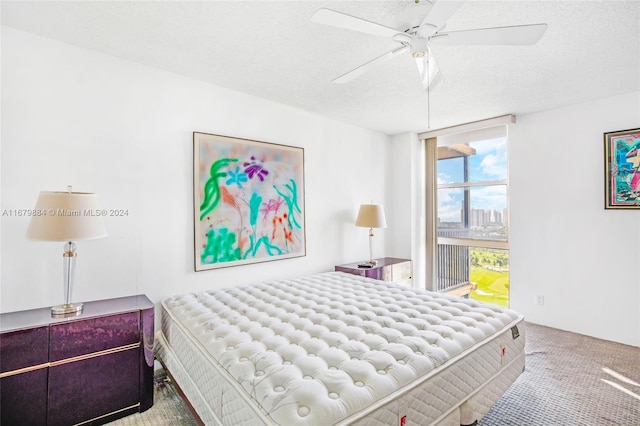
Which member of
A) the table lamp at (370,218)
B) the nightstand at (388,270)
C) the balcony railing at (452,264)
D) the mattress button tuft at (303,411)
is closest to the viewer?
the mattress button tuft at (303,411)

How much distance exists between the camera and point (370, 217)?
397 cm

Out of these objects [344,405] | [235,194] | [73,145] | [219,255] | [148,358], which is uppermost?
[73,145]

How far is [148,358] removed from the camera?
82.4 inches

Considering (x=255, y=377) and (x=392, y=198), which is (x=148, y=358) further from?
(x=392, y=198)

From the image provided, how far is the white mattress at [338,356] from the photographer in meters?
1.23

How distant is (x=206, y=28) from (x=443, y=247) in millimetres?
4070

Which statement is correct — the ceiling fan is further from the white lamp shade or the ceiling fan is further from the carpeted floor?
the carpeted floor

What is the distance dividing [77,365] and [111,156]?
1.42 m

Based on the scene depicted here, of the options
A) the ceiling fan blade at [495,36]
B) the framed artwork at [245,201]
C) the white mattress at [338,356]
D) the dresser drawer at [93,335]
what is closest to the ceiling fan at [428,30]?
the ceiling fan blade at [495,36]

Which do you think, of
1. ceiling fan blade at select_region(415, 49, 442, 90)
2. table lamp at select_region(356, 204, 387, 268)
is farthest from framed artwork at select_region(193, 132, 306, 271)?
ceiling fan blade at select_region(415, 49, 442, 90)

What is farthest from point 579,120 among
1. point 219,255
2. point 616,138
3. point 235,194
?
point 219,255

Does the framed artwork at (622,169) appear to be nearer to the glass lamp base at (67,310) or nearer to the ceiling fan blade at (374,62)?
the ceiling fan blade at (374,62)

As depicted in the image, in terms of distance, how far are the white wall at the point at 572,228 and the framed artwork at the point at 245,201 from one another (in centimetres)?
264

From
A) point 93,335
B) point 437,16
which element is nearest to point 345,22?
point 437,16
